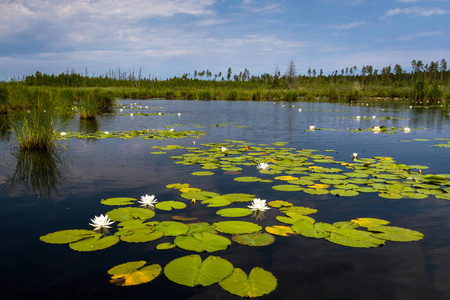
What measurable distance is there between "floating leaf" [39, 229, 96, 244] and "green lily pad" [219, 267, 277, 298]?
143 centimetres

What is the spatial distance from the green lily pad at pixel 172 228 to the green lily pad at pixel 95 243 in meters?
0.41

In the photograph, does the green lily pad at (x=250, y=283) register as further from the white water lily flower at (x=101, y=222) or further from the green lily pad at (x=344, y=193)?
Answer: the green lily pad at (x=344, y=193)

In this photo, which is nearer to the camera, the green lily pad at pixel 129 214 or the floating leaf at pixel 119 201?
the green lily pad at pixel 129 214

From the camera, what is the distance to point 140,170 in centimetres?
538

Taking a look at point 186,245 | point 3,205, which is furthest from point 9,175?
point 186,245

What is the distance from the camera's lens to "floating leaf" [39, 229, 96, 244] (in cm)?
274

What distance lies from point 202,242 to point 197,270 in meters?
0.43

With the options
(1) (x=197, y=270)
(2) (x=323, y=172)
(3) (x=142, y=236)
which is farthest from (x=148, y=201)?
(2) (x=323, y=172)

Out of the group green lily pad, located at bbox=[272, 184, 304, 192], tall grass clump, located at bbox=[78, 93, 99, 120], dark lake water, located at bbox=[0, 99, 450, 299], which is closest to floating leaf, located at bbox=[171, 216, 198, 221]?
dark lake water, located at bbox=[0, 99, 450, 299]

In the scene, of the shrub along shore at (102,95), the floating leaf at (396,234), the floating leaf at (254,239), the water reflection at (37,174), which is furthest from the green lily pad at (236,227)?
the shrub along shore at (102,95)

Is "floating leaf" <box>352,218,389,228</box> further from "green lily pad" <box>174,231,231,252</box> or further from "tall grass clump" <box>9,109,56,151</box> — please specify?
"tall grass clump" <box>9,109,56,151</box>

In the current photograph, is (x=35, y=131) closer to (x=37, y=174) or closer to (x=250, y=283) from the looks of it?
(x=37, y=174)

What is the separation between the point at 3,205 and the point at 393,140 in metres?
9.10

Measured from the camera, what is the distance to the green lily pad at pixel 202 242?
2.56m
